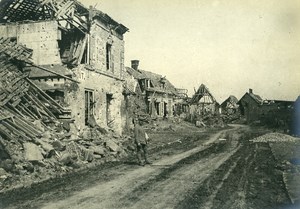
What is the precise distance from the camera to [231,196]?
23.5ft

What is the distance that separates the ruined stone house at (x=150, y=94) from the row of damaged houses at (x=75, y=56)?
14625 millimetres

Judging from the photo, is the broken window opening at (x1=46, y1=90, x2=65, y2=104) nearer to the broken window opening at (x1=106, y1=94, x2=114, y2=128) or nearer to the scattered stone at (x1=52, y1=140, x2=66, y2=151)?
the scattered stone at (x1=52, y1=140, x2=66, y2=151)

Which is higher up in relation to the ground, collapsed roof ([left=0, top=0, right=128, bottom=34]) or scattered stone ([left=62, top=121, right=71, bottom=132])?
collapsed roof ([left=0, top=0, right=128, bottom=34])

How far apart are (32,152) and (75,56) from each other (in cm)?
811

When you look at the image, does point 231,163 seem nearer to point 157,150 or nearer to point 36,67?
point 157,150

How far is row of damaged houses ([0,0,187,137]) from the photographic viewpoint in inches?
611

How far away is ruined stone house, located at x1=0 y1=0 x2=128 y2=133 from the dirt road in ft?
19.2

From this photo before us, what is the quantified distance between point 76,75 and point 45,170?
730cm

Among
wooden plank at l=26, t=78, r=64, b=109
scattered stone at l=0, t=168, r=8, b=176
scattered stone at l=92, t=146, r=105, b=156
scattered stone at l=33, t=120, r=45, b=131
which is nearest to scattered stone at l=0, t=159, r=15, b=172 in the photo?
scattered stone at l=0, t=168, r=8, b=176

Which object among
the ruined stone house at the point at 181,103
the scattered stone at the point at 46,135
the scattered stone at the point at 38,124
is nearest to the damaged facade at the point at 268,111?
the ruined stone house at the point at 181,103

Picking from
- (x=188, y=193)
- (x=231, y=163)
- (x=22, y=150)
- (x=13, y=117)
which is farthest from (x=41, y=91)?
(x=188, y=193)

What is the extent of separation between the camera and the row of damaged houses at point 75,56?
1552 centimetres

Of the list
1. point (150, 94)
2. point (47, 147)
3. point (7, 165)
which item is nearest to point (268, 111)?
point (150, 94)

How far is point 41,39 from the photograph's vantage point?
16.3 m
